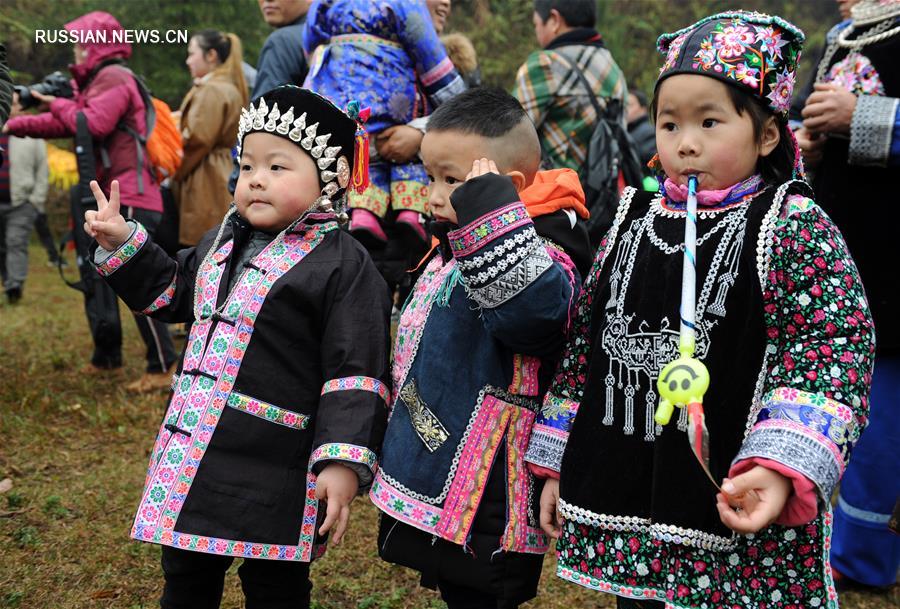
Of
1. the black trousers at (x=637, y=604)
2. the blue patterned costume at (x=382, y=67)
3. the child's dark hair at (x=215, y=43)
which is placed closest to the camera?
the black trousers at (x=637, y=604)

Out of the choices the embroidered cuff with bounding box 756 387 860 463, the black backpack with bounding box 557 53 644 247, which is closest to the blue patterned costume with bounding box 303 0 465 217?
the black backpack with bounding box 557 53 644 247

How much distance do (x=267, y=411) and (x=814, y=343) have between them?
3.97 feet

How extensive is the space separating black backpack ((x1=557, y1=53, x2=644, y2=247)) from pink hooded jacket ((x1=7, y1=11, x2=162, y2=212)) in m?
2.56

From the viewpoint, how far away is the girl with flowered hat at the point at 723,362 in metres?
1.51

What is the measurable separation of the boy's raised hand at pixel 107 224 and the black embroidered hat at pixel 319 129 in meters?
0.34

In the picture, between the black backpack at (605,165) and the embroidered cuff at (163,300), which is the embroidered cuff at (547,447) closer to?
the embroidered cuff at (163,300)

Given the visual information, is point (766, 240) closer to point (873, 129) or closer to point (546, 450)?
point (546, 450)

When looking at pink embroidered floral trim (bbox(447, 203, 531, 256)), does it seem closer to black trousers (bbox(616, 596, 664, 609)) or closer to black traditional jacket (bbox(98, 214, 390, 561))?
black traditional jacket (bbox(98, 214, 390, 561))

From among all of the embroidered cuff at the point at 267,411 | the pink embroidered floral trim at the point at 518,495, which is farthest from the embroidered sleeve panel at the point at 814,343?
the embroidered cuff at the point at 267,411

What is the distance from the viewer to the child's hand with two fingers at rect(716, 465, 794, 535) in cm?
141

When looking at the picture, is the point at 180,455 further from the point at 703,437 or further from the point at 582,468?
the point at 703,437

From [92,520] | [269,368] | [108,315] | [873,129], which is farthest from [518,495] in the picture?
[108,315]

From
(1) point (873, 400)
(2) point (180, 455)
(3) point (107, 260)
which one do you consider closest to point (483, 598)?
(2) point (180, 455)

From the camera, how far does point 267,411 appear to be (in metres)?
2.08
